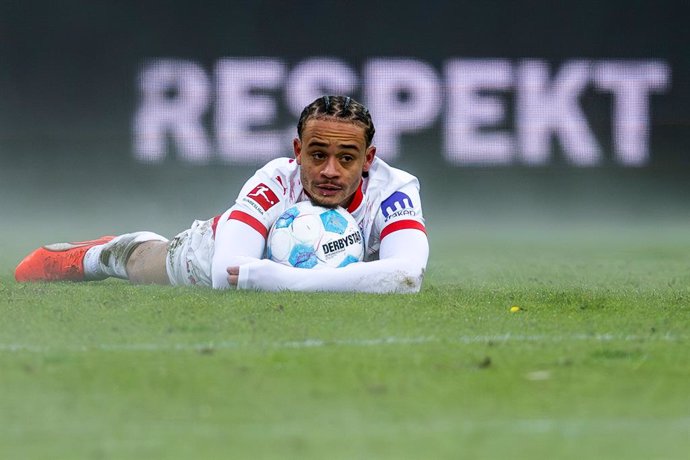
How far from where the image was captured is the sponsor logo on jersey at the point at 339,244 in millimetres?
5855

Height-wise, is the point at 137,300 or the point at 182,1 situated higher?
the point at 182,1

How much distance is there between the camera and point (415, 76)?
11758 mm

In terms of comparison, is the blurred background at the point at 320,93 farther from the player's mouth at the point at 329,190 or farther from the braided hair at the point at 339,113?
the player's mouth at the point at 329,190

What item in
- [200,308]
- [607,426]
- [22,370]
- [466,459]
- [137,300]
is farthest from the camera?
[137,300]

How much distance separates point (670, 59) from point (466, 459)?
9778 millimetres

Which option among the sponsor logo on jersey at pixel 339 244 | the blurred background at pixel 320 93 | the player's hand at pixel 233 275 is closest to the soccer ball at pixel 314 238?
the sponsor logo on jersey at pixel 339 244

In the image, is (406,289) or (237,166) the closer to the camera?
(406,289)

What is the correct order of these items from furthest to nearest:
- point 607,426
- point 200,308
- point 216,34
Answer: point 216,34 → point 200,308 → point 607,426

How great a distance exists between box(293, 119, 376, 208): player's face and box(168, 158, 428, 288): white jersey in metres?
0.15

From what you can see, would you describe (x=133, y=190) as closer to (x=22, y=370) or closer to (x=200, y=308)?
(x=200, y=308)

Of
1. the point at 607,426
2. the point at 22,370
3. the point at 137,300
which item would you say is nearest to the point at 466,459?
the point at 607,426

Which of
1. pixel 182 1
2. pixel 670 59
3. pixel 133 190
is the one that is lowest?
pixel 133 190

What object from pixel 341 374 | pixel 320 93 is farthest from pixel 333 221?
pixel 320 93

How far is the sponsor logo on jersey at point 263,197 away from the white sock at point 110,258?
44.2 inches
